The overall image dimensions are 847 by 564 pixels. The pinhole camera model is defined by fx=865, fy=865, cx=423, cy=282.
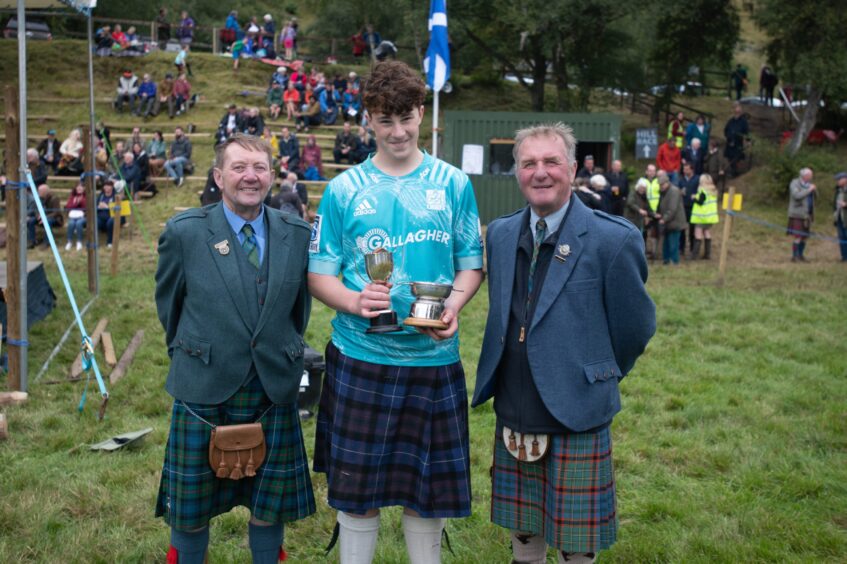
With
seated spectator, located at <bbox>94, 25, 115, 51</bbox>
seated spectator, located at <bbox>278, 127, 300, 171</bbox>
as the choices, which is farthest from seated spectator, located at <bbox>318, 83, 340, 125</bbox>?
seated spectator, located at <bbox>94, 25, 115, 51</bbox>

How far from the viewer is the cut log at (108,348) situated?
704 centimetres

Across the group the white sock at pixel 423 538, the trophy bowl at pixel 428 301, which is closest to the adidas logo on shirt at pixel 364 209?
the trophy bowl at pixel 428 301

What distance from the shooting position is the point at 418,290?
8.76 feet

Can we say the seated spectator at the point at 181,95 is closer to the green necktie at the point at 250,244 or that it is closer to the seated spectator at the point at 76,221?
the seated spectator at the point at 76,221

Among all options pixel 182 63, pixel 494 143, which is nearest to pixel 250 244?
pixel 494 143

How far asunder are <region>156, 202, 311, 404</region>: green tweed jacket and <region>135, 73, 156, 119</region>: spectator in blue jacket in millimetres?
21916

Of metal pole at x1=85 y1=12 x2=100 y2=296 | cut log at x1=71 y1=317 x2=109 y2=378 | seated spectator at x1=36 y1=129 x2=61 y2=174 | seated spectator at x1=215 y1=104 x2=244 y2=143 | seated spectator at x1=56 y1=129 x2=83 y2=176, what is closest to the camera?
cut log at x1=71 y1=317 x2=109 y2=378

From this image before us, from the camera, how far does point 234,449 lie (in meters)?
2.93

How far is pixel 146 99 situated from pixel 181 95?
36.7 inches

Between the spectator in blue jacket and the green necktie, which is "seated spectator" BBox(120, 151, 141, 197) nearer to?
the spectator in blue jacket

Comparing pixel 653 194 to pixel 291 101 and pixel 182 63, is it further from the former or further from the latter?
pixel 182 63

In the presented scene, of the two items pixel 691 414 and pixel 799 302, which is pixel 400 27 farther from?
pixel 691 414

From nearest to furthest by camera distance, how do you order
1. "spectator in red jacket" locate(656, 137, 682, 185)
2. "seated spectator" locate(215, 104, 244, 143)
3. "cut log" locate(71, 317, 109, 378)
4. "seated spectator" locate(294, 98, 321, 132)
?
"cut log" locate(71, 317, 109, 378)
"spectator in red jacket" locate(656, 137, 682, 185)
"seated spectator" locate(215, 104, 244, 143)
"seated spectator" locate(294, 98, 321, 132)

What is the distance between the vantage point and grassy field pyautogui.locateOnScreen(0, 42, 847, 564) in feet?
12.2
